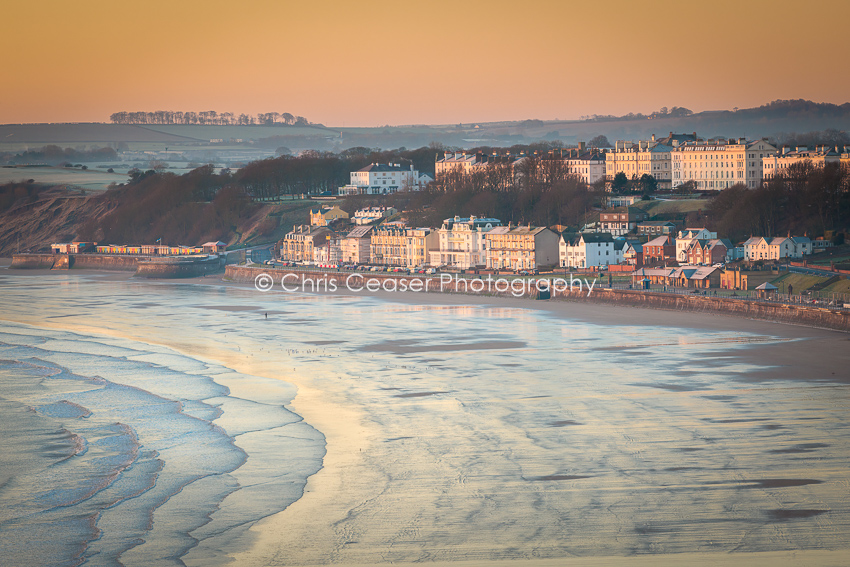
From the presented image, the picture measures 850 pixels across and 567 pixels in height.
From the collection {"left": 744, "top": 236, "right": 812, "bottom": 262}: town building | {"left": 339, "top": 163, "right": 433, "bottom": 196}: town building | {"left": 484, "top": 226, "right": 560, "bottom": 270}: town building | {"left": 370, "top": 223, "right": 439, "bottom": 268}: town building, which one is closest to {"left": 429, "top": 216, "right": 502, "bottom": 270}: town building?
{"left": 370, "top": 223, "right": 439, "bottom": 268}: town building

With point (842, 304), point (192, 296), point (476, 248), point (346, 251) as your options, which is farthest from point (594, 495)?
point (346, 251)

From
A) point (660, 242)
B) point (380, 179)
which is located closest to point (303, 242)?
point (380, 179)

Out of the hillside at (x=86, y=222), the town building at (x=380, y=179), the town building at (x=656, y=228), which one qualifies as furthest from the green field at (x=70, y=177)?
the town building at (x=656, y=228)

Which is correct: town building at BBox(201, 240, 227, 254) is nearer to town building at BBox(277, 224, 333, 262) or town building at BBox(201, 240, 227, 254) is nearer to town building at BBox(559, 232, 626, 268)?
town building at BBox(277, 224, 333, 262)

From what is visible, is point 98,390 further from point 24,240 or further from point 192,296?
point 24,240

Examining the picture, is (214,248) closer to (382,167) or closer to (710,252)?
(382,167)

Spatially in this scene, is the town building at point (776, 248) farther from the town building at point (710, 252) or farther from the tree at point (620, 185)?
the tree at point (620, 185)
